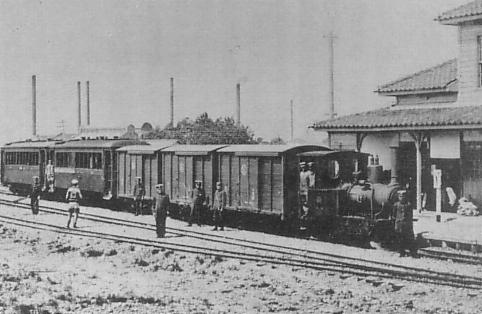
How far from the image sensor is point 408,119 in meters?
18.3

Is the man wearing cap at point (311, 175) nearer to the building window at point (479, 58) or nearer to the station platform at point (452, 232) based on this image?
the station platform at point (452, 232)

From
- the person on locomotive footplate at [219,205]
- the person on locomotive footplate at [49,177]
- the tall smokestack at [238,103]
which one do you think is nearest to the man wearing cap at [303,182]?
the person on locomotive footplate at [219,205]

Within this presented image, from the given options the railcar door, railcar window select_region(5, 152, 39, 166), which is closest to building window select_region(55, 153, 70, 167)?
railcar window select_region(5, 152, 39, 166)

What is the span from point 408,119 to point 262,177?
19.5 ft

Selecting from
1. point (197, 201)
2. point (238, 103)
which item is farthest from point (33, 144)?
point (238, 103)

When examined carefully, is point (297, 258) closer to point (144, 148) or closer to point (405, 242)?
point (405, 242)

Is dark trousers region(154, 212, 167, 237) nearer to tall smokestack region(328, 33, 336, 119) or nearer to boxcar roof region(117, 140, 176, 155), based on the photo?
boxcar roof region(117, 140, 176, 155)

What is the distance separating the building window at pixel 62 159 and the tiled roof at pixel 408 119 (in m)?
9.79

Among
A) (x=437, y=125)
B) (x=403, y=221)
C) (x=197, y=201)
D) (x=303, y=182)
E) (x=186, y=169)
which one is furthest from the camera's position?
(x=186, y=169)

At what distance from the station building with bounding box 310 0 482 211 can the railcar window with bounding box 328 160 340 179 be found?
276 cm

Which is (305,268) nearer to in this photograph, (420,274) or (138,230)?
(420,274)

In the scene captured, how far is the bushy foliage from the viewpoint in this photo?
4092cm

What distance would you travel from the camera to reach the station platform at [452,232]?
478 inches

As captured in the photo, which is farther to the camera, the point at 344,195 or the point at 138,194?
the point at 138,194
